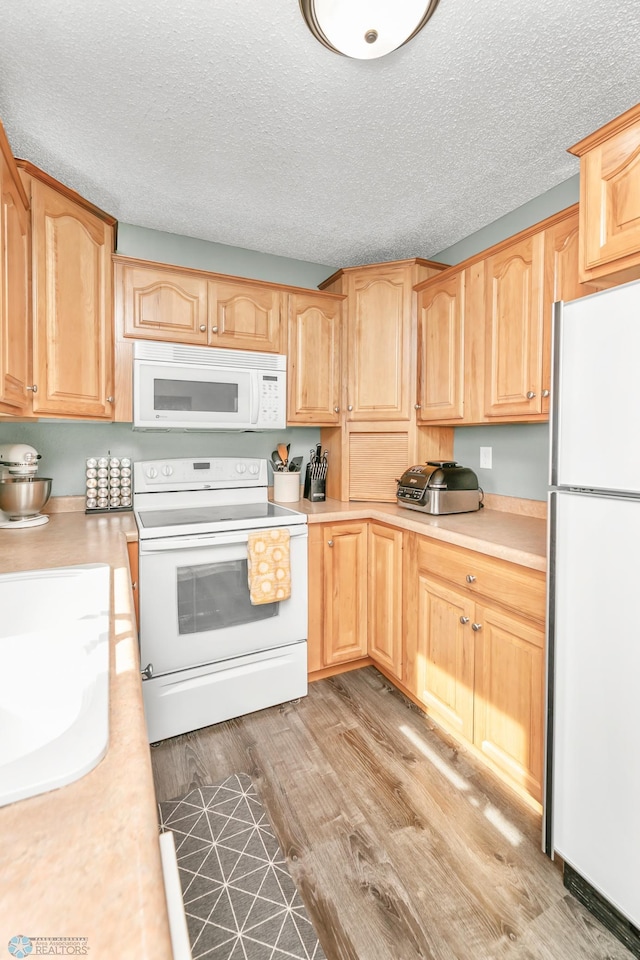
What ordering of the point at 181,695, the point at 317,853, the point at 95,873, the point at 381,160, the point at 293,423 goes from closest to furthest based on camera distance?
the point at 95,873 < the point at 317,853 < the point at 381,160 < the point at 181,695 < the point at 293,423

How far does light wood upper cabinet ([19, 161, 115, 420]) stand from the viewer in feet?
5.94

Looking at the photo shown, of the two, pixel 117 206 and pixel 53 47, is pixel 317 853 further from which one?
pixel 117 206

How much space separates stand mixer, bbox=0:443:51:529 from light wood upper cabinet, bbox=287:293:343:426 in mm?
1325

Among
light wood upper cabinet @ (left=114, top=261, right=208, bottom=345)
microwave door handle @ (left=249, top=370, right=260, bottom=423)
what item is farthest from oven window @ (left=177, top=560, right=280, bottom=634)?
light wood upper cabinet @ (left=114, top=261, right=208, bottom=345)

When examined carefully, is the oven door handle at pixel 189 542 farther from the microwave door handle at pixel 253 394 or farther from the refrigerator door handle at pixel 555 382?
the refrigerator door handle at pixel 555 382

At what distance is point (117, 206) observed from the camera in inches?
A: 85.9

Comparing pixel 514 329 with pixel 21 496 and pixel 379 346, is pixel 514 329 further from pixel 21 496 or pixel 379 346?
pixel 21 496

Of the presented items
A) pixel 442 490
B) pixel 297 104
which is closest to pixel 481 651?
pixel 442 490

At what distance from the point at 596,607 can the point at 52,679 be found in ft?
4.23

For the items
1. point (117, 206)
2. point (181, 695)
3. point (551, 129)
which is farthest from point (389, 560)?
point (117, 206)

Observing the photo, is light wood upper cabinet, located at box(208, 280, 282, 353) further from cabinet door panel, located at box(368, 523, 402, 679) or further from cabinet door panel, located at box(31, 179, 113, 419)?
cabinet door panel, located at box(368, 523, 402, 679)

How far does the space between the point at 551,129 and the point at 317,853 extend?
263 centimetres

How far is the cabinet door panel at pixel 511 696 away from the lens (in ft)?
4.87

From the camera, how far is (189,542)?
194 cm
